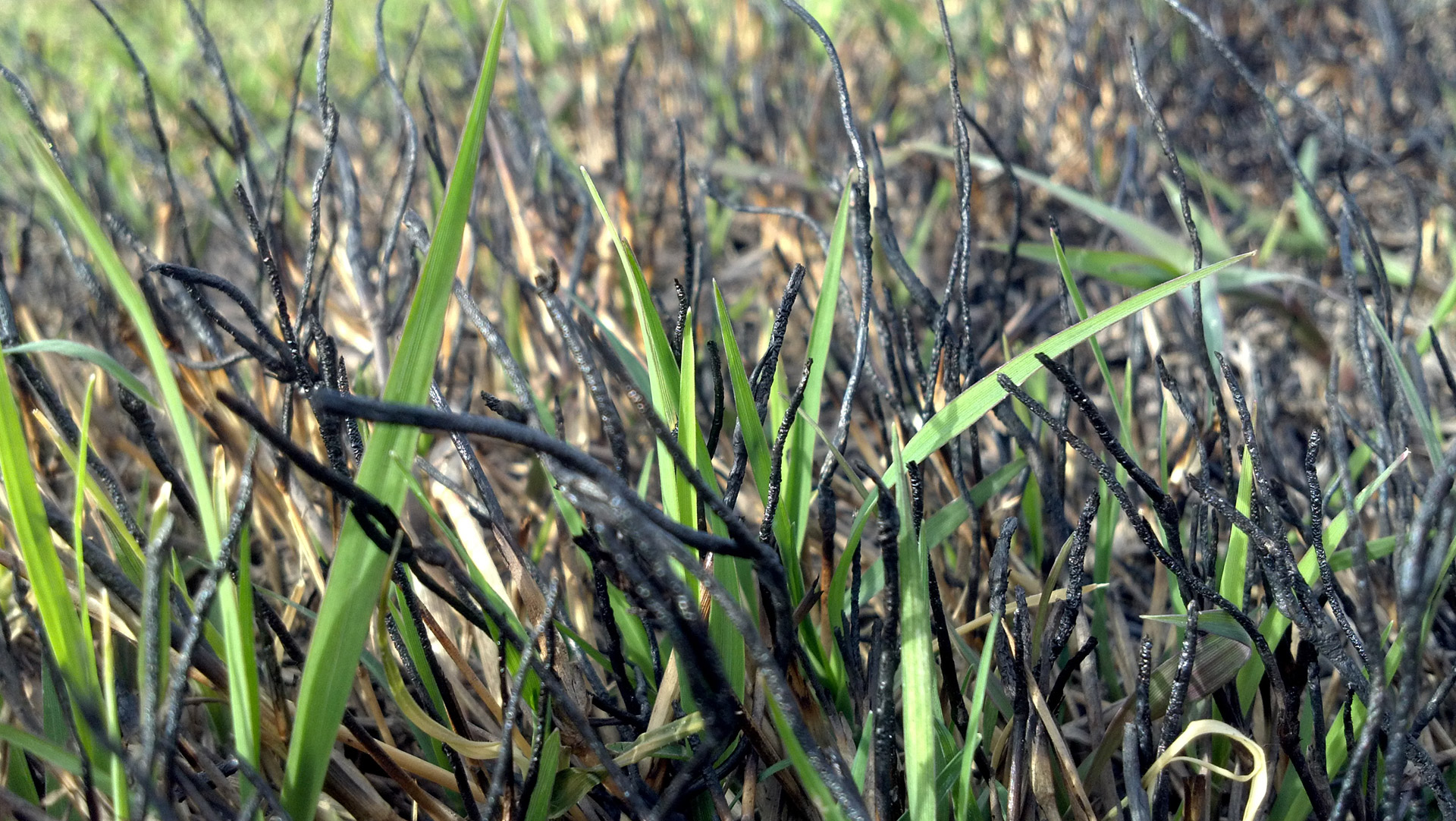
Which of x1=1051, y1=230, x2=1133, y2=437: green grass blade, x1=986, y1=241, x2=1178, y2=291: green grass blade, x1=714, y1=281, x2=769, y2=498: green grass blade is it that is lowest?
x1=714, y1=281, x2=769, y2=498: green grass blade

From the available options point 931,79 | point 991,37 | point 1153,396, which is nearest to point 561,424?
point 1153,396

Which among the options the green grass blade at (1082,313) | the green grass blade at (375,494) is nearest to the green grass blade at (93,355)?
the green grass blade at (375,494)

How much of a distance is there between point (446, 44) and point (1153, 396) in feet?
6.56

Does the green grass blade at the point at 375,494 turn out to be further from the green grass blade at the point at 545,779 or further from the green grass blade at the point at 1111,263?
the green grass blade at the point at 1111,263

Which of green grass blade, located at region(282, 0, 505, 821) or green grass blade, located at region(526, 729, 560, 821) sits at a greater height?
green grass blade, located at region(282, 0, 505, 821)

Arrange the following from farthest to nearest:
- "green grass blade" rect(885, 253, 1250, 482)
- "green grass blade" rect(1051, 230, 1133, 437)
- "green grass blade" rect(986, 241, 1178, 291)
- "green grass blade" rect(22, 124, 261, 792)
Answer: "green grass blade" rect(986, 241, 1178, 291), "green grass blade" rect(1051, 230, 1133, 437), "green grass blade" rect(885, 253, 1250, 482), "green grass blade" rect(22, 124, 261, 792)

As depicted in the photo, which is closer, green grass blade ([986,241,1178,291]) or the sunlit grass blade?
the sunlit grass blade

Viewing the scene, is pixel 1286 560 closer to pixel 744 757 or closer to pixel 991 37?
pixel 744 757

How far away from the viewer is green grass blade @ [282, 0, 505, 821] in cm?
46

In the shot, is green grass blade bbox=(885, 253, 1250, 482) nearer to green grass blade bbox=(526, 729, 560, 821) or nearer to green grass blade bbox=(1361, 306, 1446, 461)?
green grass blade bbox=(1361, 306, 1446, 461)

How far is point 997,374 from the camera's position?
0.57 m

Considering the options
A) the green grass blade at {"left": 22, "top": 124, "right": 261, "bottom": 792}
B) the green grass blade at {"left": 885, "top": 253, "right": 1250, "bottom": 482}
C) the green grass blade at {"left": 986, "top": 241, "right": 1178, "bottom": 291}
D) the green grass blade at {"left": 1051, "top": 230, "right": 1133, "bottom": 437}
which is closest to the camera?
the green grass blade at {"left": 22, "top": 124, "right": 261, "bottom": 792}

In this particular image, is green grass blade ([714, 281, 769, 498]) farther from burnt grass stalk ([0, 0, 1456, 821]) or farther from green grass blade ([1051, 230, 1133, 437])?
green grass blade ([1051, 230, 1133, 437])

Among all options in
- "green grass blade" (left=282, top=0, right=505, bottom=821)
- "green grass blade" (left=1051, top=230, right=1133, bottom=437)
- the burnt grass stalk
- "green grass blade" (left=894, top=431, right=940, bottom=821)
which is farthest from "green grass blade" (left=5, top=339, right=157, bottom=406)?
"green grass blade" (left=1051, top=230, right=1133, bottom=437)
